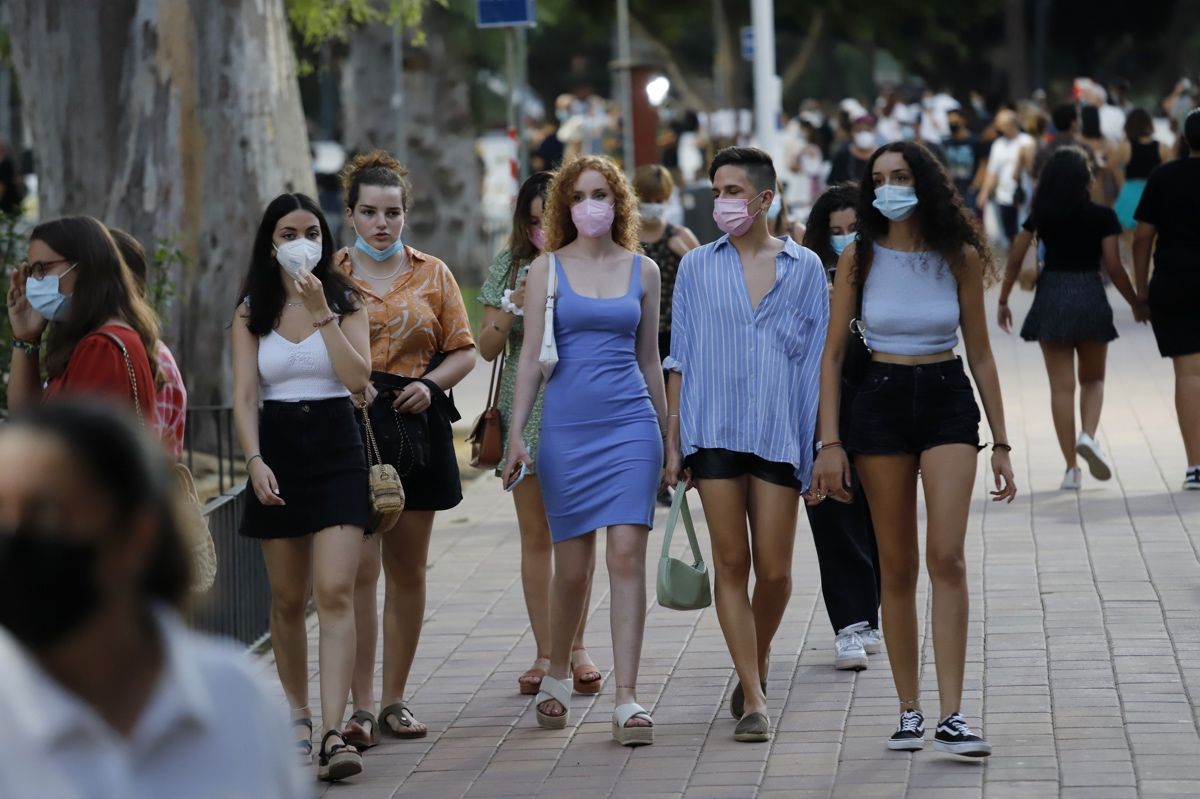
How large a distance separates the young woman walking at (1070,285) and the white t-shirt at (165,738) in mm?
9405

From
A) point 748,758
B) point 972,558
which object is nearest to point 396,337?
point 748,758

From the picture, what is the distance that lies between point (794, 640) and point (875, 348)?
2.07 m

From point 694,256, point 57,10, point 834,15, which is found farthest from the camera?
point 834,15

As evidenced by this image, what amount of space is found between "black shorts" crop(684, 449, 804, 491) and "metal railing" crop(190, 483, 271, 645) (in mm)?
1953

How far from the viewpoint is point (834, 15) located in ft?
160

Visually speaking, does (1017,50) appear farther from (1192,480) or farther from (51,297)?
(51,297)

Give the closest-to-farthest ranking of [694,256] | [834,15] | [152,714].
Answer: [152,714] → [694,256] → [834,15]

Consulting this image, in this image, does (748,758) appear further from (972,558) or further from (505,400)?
(972,558)

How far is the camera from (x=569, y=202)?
674 cm

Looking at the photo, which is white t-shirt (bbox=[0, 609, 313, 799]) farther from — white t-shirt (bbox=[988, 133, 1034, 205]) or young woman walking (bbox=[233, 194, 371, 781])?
white t-shirt (bbox=[988, 133, 1034, 205])

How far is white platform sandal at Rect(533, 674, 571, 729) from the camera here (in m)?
6.58

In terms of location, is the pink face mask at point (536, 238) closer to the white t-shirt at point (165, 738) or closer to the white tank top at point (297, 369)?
the white tank top at point (297, 369)

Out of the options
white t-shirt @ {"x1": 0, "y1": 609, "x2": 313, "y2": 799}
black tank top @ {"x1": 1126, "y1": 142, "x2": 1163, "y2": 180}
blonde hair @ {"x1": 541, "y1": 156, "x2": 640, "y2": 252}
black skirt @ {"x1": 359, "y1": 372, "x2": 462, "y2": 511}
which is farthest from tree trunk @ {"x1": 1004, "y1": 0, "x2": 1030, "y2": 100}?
white t-shirt @ {"x1": 0, "y1": 609, "x2": 313, "y2": 799}

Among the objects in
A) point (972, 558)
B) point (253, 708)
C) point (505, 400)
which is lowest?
point (972, 558)
